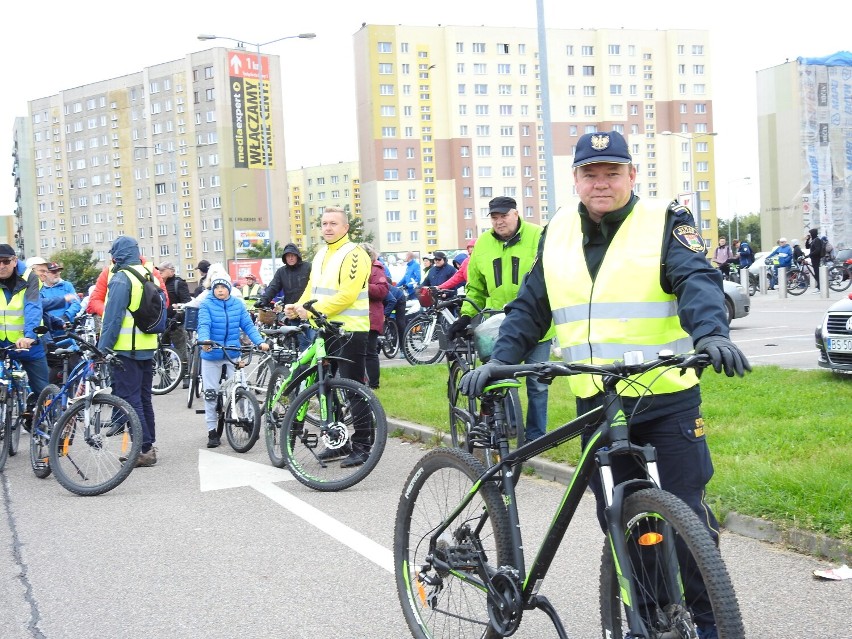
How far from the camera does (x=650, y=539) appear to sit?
9.51 ft

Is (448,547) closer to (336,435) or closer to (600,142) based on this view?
(600,142)

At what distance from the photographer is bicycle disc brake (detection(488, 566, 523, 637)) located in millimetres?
3436

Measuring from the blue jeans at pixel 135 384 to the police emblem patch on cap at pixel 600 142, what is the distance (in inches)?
255

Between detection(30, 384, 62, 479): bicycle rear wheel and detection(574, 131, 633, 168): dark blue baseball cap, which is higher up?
detection(574, 131, 633, 168): dark blue baseball cap

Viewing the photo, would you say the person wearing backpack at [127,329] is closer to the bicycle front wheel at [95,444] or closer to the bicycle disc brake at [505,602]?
the bicycle front wheel at [95,444]

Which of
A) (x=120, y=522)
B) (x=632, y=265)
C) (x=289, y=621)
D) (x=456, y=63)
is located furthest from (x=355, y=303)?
(x=456, y=63)

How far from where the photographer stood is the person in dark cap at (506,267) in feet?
25.5

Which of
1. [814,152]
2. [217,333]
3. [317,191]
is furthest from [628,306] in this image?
[317,191]

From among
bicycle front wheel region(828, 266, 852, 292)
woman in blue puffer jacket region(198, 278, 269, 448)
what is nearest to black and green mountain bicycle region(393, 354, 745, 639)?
woman in blue puffer jacket region(198, 278, 269, 448)

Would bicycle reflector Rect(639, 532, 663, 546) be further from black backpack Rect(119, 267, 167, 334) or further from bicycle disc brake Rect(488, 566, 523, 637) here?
black backpack Rect(119, 267, 167, 334)

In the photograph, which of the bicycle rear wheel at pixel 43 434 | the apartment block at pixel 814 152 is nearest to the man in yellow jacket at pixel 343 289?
the bicycle rear wheel at pixel 43 434

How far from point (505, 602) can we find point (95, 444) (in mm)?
5482

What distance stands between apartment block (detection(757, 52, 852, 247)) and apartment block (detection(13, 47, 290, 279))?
2042 inches

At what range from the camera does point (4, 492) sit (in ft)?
27.3
